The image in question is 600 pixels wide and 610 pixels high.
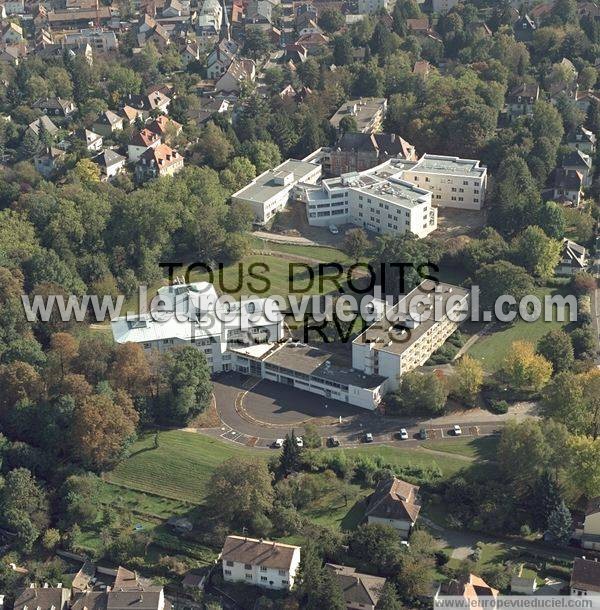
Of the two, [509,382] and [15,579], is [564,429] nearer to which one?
[509,382]

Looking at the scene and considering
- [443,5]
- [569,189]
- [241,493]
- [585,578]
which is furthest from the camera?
A: [443,5]

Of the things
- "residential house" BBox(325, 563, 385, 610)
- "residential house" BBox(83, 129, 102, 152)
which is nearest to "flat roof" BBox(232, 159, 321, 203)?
"residential house" BBox(83, 129, 102, 152)

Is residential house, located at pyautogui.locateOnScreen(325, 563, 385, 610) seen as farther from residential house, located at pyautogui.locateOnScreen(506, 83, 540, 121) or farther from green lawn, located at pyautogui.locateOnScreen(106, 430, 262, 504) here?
residential house, located at pyautogui.locateOnScreen(506, 83, 540, 121)

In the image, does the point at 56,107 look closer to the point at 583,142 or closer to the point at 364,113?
the point at 364,113

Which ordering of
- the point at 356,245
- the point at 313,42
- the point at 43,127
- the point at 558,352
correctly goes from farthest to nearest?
1. the point at 313,42
2. the point at 43,127
3. the point at 356,245
4. the point at 558,352

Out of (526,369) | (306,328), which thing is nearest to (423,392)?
(526,369)

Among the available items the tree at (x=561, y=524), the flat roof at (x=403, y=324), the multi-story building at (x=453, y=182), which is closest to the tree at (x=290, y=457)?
the flat roof at (x=403, y=324)

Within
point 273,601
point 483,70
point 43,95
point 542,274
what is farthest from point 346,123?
point 273,601

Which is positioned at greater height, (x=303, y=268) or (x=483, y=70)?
(x=483, y=70)
